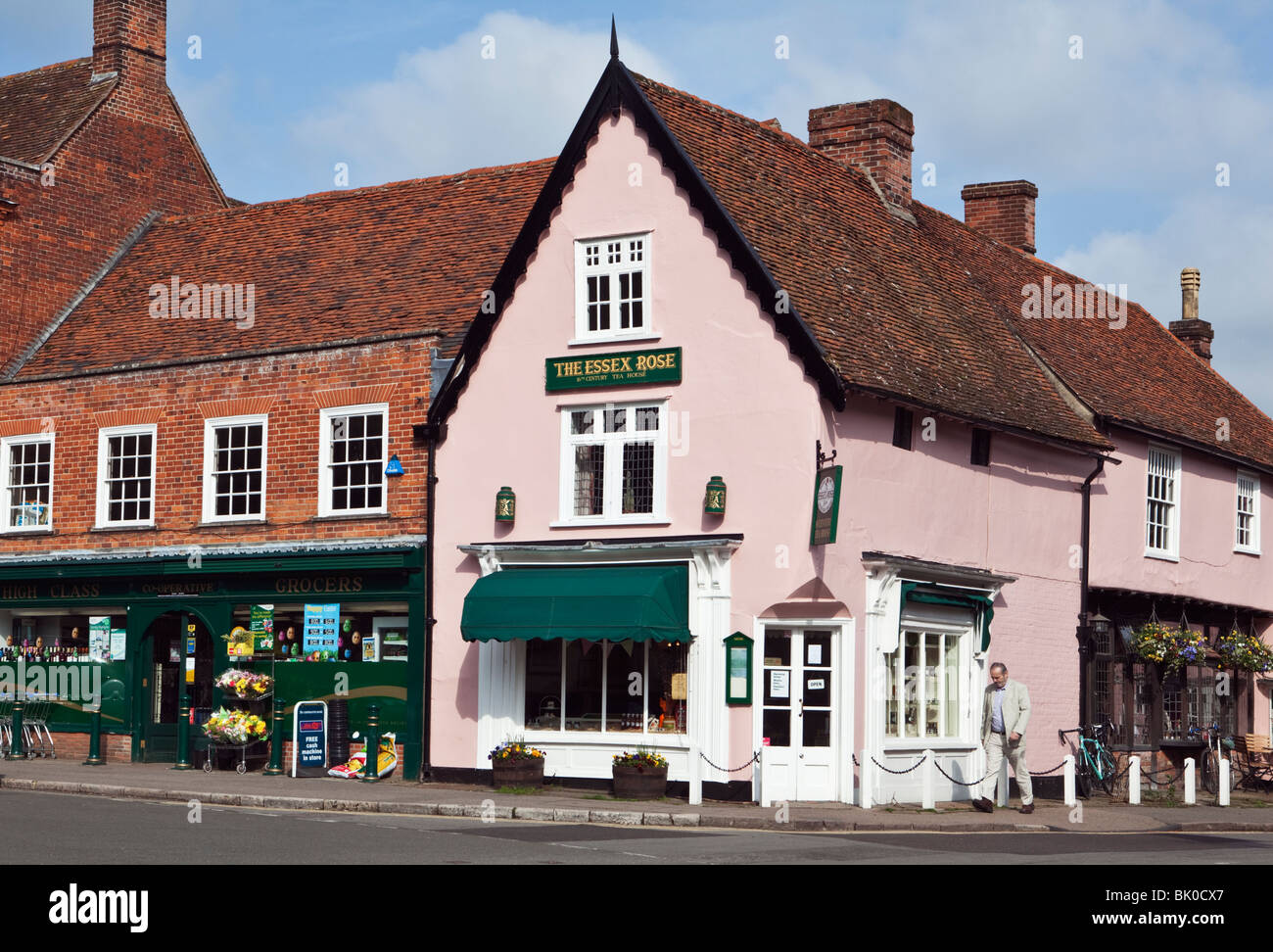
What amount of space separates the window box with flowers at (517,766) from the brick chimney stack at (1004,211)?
715 inches

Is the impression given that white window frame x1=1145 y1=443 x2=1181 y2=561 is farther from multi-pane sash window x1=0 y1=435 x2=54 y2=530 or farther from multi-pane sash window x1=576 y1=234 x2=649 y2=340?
multi-pane sash window x1=0 y1=435 x2=54 y2=530

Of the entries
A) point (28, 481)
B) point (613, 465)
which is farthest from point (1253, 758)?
point (28, 481)

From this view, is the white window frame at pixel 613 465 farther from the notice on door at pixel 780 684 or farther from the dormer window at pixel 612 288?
the notice on door at pixel 780 684

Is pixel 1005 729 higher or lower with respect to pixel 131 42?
lower

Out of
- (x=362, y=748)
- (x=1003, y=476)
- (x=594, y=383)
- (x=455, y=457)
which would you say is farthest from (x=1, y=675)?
(x=1003, y=476)

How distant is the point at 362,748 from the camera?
26.2 m

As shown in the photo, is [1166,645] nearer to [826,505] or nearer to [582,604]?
[826,505]

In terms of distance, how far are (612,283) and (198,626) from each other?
383 inches

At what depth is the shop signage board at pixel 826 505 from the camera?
72.8 feet

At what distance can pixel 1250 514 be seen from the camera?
34.7 m

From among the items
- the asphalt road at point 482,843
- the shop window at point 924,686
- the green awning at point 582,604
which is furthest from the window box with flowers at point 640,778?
the shop window at point 924,686
